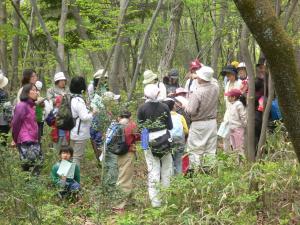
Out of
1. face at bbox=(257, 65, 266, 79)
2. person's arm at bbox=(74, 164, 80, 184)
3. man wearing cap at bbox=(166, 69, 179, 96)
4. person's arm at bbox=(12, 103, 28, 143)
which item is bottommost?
person's arm at bbox=(74, 164, 80, 184)

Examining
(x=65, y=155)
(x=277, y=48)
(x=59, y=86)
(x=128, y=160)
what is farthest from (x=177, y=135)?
(x=277, y=48)

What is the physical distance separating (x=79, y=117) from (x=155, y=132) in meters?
1.41

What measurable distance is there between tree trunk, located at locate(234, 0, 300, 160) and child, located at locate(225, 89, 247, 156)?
4.82m

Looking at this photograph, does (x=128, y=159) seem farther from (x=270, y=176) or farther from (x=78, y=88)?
(x=270, y=176)

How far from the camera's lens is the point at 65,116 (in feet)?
22.7

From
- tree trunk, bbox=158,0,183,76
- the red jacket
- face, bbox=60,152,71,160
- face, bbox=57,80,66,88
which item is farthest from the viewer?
tree trunk, bbox=158,0,183,76

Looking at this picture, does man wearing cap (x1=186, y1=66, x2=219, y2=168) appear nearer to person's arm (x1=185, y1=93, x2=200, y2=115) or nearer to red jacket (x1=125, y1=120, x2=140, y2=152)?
person's arm (x1=185, y1=93, x2=200, y2=115)

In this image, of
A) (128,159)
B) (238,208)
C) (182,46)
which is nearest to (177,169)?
(128,159)

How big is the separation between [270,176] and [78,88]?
2.97m

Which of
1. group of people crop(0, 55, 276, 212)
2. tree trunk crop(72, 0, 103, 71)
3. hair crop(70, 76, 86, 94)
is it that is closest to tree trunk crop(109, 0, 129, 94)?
group of people crop(0, 55, 276, 212)

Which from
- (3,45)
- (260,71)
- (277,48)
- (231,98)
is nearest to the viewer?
(277,48)

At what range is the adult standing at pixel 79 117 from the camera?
6.93m

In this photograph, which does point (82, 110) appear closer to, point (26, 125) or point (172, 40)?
point (26, 125)

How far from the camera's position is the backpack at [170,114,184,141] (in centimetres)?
673
